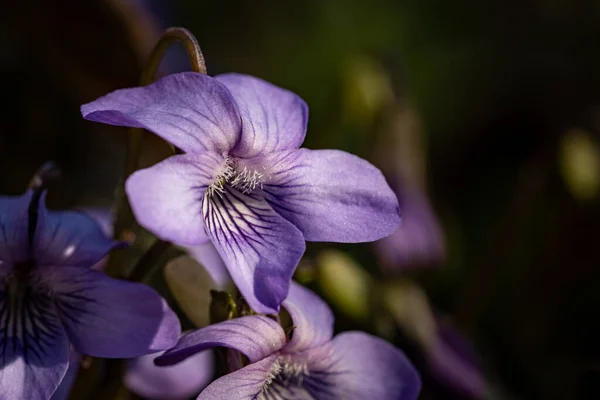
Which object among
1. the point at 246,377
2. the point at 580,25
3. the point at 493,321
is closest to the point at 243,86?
the point at 246,377

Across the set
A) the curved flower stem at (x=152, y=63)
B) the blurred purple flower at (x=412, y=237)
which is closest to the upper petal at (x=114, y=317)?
the curved flower stem at (x=152, y=63)

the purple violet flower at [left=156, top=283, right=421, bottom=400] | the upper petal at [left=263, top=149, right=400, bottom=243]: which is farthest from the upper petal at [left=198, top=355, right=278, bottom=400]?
the upper petal at [left=263, top=149, right=400, bottom=243]

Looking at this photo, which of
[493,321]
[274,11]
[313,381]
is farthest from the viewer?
[274,11]

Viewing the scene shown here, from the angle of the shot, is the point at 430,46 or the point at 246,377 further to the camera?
the point at 430,46

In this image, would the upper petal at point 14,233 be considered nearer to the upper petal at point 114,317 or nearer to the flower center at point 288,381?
the upper petal at point 114,317

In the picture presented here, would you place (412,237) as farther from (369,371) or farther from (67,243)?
(67,243)

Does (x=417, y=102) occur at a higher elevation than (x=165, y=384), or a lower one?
higher

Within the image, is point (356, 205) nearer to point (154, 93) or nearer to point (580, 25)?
point (154, 93)

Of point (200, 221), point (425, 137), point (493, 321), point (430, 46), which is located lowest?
point (493, 321)

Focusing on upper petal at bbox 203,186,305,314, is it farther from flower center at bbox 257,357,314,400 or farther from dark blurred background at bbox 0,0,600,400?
dark blurred background at bbox 0,0,600,400
